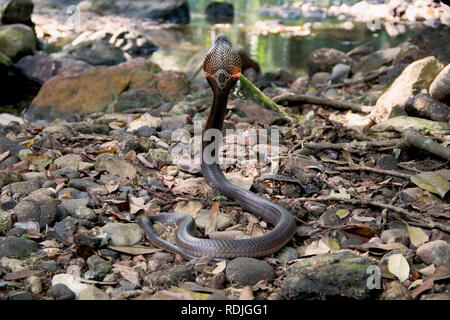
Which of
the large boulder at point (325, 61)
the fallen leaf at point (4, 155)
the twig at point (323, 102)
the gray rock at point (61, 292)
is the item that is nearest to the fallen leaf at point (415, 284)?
the gray rock at point (61, 292)

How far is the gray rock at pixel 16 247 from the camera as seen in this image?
9.73 ft

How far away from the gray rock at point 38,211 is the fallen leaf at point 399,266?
7.00 feet

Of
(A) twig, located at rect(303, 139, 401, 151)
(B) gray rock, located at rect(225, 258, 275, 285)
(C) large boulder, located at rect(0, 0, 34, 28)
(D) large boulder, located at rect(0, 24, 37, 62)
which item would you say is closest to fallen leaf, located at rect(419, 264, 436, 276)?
(B) gray rock, located at rect(225, 258, 275, 285)

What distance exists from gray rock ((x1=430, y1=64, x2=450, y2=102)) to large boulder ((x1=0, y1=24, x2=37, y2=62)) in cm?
1048

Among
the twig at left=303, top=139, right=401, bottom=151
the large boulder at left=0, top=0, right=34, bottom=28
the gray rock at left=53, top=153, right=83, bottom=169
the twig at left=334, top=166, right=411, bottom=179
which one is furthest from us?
the large boulder at left=0, top=0, right=34, bottom=28

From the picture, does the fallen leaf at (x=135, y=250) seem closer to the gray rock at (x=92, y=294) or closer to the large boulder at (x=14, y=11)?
the gray rock at (x=92, y=294)

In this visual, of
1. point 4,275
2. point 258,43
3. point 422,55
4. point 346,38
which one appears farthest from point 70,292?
point 346,38

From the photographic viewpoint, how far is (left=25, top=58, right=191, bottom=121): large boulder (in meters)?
6.88

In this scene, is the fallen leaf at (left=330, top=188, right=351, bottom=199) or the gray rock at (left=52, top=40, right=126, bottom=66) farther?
the gray rock at (left=52, top=40, right=126, bottom=66)

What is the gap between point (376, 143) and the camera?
14.8ft

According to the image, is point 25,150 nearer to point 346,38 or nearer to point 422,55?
point 422,55

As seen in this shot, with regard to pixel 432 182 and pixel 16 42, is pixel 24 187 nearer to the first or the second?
pixel 432 182

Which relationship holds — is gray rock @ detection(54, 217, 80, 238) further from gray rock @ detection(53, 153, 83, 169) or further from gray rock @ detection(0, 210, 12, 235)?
gray rock @ detection(53, 153, 83, 169)

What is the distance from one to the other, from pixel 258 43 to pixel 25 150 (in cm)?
1184
